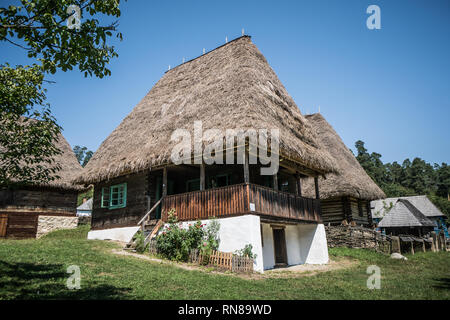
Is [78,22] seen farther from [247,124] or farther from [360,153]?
[360,153]

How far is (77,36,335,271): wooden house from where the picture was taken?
10664 millimetres

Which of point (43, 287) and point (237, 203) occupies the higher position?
point (237, 203)

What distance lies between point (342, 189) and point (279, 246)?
6466 mm

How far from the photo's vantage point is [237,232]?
1015cm

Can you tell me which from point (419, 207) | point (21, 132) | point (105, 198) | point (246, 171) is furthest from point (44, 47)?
point (419, 207)

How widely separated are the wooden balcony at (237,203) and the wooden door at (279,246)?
121 cm

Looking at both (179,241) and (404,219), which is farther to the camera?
(404,219)

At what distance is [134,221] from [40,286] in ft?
28.5

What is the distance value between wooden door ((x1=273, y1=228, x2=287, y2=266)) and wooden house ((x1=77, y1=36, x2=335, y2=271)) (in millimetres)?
40

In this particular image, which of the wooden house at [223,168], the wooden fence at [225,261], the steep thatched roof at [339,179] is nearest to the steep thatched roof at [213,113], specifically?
the wooden house at [223,168]

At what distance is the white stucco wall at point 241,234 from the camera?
9844 millimetres

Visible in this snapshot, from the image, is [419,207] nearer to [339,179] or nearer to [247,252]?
[339,179]

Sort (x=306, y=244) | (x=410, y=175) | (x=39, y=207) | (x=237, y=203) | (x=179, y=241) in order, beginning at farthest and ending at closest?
(x=410, y=175)
(x=39, y=207)
(x=306, y=244)
(x=179, y=241)
(x=237, y=203)

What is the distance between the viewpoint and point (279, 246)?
43.8 feet
